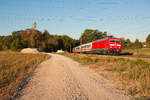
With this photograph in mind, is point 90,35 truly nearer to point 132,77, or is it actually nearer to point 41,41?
point 41,41

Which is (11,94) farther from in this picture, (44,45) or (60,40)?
(60,40)

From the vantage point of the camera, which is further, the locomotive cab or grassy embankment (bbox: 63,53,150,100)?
the locomotive cab

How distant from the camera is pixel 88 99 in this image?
379 centimetres

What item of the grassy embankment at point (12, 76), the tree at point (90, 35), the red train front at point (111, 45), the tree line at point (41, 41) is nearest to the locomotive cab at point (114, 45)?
the red train front at point (111, 45)

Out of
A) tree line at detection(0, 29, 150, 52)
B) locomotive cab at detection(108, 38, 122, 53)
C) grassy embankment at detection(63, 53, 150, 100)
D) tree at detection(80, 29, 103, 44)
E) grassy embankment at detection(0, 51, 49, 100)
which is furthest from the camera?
tree at detection(80, 29, 103, 44)

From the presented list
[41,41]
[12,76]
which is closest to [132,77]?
[12,76]

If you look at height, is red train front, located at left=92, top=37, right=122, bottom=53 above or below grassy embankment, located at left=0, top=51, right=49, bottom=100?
above

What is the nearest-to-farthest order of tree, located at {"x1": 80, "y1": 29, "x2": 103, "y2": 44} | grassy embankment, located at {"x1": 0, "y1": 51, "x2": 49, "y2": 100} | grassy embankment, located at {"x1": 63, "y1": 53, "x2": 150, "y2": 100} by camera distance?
grassy embankment, located at {"x1": 0, "y1": 51, "x2": 49, "y2": 100}, grassy embankment, located at {"x1": 63, "y1": 53, "x2": 150, "y2": 100}, tree, located at {"x1": 80, "y1": 29, "x2": 103, "y2": 44}

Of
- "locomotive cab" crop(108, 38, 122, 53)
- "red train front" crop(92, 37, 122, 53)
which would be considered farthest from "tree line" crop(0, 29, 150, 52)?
"locomotive cab" crop(108, 38, 122, 53)

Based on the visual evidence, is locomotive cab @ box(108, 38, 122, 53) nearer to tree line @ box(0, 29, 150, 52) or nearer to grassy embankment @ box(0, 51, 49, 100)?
grassy embankment @ box(0, 51, 49, 100)

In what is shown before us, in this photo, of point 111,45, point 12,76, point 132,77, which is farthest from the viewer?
point 111,45

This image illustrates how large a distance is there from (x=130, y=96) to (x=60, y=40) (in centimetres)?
7847

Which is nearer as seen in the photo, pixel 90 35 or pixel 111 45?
pixel 111 45

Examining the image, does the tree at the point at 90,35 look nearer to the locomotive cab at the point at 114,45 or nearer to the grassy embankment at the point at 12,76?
the locomotive cab at the point at 114,45
